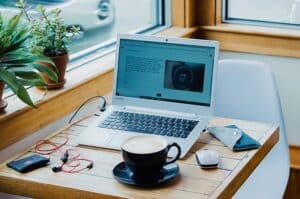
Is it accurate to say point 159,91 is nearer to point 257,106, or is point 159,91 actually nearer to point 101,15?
point 257,106

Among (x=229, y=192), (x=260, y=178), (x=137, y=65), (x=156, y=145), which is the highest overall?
(x=137, y=65)

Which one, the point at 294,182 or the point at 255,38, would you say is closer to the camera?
the point at 294,182

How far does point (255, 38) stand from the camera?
120 inches

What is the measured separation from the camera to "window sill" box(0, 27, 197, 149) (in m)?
2.06

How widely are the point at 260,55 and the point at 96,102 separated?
3.13ft

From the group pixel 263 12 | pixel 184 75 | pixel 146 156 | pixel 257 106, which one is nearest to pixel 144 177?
pixel 146 156

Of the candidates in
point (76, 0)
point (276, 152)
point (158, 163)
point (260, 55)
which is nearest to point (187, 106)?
point (158, 163)

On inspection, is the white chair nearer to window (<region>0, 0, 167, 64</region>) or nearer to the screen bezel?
the screen bezel

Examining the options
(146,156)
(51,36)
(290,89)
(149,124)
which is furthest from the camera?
(290,89)

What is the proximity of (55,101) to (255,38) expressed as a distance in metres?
1.22

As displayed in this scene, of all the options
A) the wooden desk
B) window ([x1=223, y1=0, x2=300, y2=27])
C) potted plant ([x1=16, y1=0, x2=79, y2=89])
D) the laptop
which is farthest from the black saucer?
window ([x1=223, y1=0, x2=300, y2=27])

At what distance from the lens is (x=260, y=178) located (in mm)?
2375

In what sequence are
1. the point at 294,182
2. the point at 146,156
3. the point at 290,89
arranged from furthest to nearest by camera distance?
the point at 290,89
the point at 294,182
the point at 146,156

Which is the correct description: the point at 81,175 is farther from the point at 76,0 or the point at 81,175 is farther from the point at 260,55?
the point at 260,55
